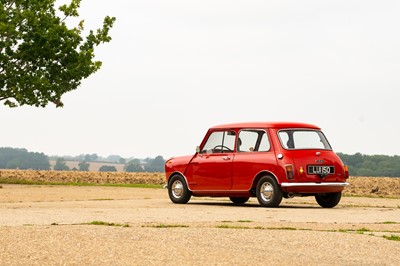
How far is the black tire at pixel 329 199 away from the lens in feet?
67.0

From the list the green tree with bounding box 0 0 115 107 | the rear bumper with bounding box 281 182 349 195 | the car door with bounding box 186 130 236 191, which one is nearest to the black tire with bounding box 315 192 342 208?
the rear bumper with bounding box 281 182 349 195

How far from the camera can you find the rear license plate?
62.9 ft

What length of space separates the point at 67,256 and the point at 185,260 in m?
1.33

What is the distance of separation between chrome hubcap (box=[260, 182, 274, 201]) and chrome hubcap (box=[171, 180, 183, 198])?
2491 mm

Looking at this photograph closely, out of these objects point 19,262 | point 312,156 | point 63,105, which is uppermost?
point 63,105

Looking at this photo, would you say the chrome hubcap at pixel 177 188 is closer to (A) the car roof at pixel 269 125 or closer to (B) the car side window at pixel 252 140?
(A) the car roof at pixel 269 125

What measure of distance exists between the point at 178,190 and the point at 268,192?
2.78 metres

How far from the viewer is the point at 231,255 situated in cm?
1016

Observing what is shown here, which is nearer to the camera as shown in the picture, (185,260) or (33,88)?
(185,260)

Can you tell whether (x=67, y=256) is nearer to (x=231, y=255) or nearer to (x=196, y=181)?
(x=231, y=255)

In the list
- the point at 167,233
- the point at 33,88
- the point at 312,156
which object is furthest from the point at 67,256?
the point at 33,88

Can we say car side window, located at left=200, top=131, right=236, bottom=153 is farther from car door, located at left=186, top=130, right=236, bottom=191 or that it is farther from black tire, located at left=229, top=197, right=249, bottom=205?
black tire, located at left=229, top=197, right=249, bottom=205

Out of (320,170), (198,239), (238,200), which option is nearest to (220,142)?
(238,200)

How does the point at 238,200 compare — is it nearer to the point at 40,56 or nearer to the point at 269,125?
the point at 269,125
